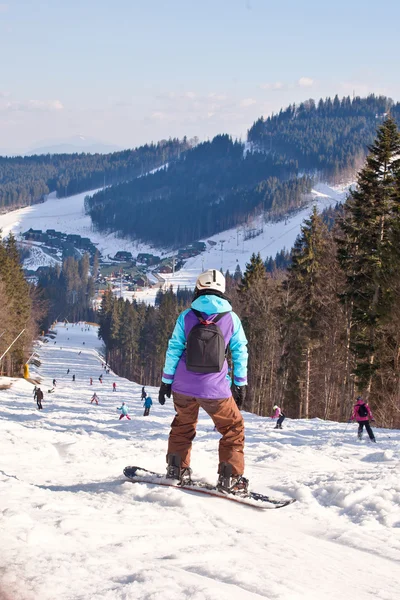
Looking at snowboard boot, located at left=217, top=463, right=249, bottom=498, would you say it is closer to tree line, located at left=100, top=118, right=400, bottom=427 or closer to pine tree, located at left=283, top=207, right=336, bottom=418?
tree line, located at left=100, top=118, right=400, bottom=427

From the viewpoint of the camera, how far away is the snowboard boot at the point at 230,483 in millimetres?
6078

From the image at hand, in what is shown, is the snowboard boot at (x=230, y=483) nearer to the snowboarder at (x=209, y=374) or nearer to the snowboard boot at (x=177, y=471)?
the snowboarder at (x=209, y=374)

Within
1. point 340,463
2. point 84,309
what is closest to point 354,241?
point 340,463

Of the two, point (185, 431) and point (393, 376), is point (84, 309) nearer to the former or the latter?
point (393, 376)

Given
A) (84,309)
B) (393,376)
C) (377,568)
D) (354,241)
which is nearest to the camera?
(377,568)

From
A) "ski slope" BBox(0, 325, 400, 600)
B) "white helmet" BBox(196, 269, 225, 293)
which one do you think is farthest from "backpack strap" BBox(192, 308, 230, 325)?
"ski slope" BBox(0, 325, 400, 600)

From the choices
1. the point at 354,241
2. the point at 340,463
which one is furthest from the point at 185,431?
the point at 354,241

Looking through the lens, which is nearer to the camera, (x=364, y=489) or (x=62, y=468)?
(x=364, y=489)

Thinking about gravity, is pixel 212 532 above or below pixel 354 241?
below

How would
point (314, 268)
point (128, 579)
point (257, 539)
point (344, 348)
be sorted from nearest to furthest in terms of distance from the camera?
point (128, 579) < point (257, 539) < point (344, 348) < point (314, 268)

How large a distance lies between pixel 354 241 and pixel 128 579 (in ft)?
77.8

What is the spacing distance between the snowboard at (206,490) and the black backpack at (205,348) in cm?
135

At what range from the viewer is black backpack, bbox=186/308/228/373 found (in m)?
5.82

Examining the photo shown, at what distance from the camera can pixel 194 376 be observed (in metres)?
6.02
